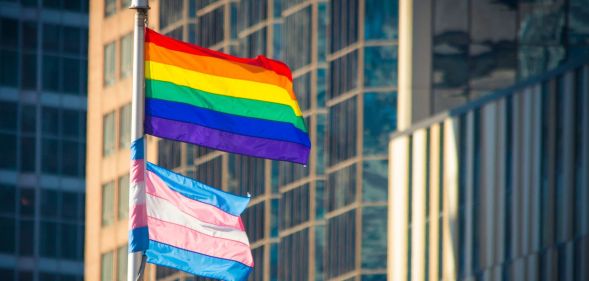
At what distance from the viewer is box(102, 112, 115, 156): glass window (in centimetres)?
6750

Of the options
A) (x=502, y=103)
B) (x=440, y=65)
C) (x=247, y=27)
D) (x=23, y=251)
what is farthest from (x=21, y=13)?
(x=502, y=103)

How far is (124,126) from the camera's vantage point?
66625mm

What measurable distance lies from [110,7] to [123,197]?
8.02 meters

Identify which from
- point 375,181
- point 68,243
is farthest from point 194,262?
point 68,243

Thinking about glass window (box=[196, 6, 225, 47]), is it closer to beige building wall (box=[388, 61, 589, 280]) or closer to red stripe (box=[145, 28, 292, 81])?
beige building wall (box=[388, 61, 589, 280])

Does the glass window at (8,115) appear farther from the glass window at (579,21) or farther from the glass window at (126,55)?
the glass window at (579,21)

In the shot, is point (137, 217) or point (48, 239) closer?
point (137, 217)

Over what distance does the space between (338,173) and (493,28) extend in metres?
7.84

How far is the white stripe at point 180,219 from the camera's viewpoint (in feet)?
81.3

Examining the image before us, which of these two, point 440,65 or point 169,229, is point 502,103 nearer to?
point 440,65

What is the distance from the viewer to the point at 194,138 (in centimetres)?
2548

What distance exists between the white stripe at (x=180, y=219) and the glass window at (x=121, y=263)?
40304 mm

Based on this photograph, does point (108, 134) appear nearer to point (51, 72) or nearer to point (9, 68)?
point (51, 72)

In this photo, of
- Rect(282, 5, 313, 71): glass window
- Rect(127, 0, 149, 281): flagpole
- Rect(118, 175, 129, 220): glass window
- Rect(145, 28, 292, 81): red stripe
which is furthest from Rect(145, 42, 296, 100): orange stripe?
Rect(118, 175, 129, 220): glass window
